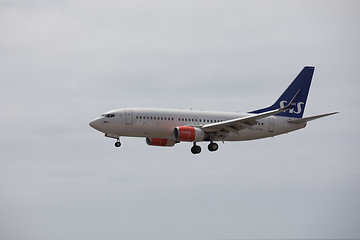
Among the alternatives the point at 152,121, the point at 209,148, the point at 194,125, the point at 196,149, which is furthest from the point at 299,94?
the point at 152,121

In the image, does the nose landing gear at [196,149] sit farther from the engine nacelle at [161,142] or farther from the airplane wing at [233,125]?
the airplane wing at [233,125]

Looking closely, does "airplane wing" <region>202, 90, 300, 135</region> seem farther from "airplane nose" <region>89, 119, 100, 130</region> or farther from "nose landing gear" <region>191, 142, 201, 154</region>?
"airplane nose" <region>89, 119, 100, 130</region>

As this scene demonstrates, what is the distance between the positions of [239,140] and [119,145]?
13.5m

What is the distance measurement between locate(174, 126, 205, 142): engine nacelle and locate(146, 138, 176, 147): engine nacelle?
5.82 meters

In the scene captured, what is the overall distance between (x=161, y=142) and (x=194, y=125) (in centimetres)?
542

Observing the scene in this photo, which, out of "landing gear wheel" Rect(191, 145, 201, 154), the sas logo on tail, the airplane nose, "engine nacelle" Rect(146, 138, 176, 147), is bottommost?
"landing gear wheel" Rect(191, 145, 201, 154)

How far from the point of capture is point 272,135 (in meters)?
78.3

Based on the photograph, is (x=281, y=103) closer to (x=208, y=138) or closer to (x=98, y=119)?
(x=208, y=138)

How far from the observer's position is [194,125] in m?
73.4

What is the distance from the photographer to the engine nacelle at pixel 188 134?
70750mm

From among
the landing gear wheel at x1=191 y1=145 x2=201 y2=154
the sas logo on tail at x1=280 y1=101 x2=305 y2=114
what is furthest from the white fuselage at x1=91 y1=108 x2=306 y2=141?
the sas logo on tail at x1=280 y1=101 x2=305 y2=114

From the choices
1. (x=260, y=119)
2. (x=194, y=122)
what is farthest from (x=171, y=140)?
(x=260, y=119)

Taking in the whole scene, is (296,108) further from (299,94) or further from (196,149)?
(196,149)

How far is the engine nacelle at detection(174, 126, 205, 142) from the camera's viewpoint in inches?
2785
